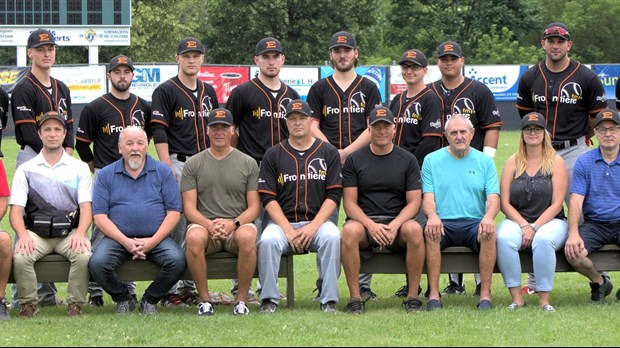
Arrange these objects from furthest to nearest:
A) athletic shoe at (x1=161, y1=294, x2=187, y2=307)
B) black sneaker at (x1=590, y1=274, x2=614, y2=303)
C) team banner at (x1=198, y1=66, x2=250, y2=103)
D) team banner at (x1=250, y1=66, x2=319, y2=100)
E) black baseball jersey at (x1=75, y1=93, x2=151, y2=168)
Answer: team banner at (x1=250, y1=66, x2=319, y2=100), team banner at (x1=198, y1=66, x2=250, y2=103), black baseball jersey at (x1=75, y1=93, x2=151, y2=168), athletic shoe at (x1=161, y1=294, x2=187, y2=307), black sneaker at (x1=590, y1=274, x2=614, y2=303)

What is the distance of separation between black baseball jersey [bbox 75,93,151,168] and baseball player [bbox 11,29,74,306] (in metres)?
0.19

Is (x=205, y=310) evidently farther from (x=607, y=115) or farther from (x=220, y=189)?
(x=607, y=115)

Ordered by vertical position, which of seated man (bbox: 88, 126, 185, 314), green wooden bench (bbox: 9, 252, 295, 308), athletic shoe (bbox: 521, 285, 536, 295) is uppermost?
seated man (bbox: 88, 126, 185, 314)

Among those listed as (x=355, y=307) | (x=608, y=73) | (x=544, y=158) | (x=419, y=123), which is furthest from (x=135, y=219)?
(x=608, y=73)

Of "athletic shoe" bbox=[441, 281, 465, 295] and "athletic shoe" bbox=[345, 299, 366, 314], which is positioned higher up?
"athletic shoe" bbox=[345, 299, 366, 314]

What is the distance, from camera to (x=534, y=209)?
847 centimetres

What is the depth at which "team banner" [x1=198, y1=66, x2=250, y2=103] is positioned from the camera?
30.8 meters

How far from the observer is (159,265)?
820 cm

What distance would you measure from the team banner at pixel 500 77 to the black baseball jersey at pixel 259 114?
78.7 ft

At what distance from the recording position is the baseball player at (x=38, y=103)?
883cm

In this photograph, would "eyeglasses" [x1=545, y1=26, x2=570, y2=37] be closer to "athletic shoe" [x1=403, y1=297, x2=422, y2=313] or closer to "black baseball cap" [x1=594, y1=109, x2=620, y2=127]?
"black baseball cap" [x1=594, y1=109, x2=620, y2=127]

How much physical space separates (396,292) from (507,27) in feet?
141

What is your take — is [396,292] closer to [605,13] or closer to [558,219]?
[558,219]

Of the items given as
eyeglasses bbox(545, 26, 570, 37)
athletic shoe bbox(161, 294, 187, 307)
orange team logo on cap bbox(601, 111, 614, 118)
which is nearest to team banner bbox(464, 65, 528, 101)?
eyeglasses bbox(545, 26, 570, 37)
